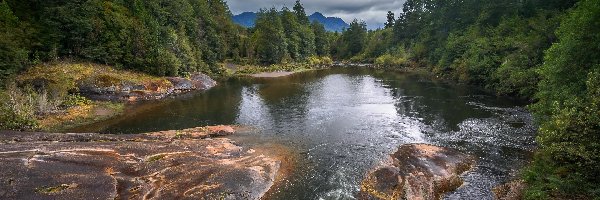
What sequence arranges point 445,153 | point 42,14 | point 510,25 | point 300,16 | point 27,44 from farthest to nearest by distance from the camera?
point 300,16
point 510,25
point 42,14
point 27,44
point 445,153

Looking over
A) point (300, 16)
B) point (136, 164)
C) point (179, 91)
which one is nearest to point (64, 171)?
point (136, 164)

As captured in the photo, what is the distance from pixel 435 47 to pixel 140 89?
255ft

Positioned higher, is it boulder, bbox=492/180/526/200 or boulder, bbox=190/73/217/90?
boulder, bbox=190/73/217/90

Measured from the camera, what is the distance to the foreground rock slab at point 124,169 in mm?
19359

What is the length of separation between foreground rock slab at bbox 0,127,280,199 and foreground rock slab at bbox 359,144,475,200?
22.4 ft

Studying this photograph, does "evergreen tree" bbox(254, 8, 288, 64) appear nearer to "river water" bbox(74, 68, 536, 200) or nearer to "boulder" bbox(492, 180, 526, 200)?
"river water" bbox(74, 68, 536, 200)

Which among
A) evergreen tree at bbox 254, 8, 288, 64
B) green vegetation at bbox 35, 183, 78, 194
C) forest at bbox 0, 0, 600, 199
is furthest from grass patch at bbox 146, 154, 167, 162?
evergreen tree at bbox 254, 8, 288, 64

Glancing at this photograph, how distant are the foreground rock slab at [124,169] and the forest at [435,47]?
1657cm

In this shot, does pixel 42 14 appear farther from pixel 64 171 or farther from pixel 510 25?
pixel 510 25

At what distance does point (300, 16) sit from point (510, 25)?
10817 centimetres

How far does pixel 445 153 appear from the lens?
2898 centimetres

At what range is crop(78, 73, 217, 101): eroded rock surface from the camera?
51.7 metres

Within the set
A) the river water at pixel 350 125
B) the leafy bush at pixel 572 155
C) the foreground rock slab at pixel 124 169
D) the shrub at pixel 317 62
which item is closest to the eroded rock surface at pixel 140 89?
the river water at pixel 350 125

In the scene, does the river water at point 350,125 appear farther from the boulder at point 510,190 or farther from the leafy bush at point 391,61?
the leafy bush at point 391,61
